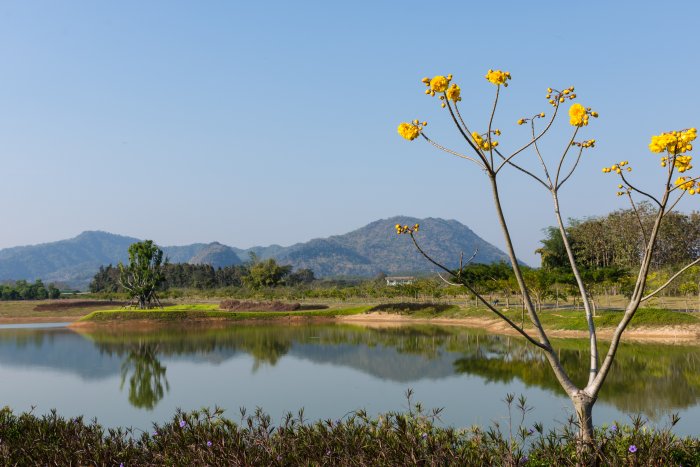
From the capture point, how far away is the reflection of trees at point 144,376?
63.7 feet

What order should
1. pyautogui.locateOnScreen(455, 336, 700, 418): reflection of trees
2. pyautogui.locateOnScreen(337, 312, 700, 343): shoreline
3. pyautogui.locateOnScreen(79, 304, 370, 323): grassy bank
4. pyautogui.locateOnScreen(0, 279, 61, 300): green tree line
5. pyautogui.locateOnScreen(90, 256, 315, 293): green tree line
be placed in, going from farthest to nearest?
pyautogui.locateOnScreen(90, 256, 315, 293): green tree line, pyautogui.locateOnScreen(0, 279, 61, 300): green tree line, pyautogui.locateOnScreen(79, 304, 370, 323): grassy bank, pyautogui.locateOnScreen(337, 312, 700, 343): shoreline, pyautogui.locateOnScreen(455, 336, 700, 418): reflection of trees

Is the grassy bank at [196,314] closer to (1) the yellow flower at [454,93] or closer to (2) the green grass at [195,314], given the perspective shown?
(2) the green grass at [195,314]

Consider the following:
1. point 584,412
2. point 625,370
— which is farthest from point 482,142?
point 625,370

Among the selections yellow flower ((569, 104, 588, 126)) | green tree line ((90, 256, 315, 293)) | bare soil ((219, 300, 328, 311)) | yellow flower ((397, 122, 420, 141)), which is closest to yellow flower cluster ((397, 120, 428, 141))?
yellow flower ((397, 122, 420, 141))

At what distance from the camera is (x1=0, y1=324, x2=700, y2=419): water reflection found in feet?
66.1

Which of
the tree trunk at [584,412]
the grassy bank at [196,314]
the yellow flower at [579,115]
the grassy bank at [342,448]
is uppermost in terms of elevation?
the yellow flower at [579,115]

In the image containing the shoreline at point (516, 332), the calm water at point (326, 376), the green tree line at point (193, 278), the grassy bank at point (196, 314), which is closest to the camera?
the calm water at point (326, 376)

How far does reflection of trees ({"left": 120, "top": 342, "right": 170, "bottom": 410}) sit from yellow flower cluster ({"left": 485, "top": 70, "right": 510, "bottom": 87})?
608 inches

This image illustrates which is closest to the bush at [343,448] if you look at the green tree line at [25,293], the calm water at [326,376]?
the calm water at [326,376]

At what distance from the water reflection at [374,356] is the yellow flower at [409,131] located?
43.6 ft

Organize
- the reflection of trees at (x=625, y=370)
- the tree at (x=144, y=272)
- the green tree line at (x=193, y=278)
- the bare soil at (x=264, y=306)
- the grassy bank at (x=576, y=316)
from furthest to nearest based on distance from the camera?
the green tree line at (x=193, y=278) < the bare soil at (x=264, y=306) < the tree at (x=144, y=272) < the grassy bank at (x=576, y=316) < the reflection of trees at (x=625, y=370)

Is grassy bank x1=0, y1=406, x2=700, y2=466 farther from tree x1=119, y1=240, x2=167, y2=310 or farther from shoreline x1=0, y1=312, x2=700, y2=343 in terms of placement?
tree x1=119, y1=240, x2=167, y2=310

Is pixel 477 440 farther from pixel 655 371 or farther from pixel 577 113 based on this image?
pixel 655 371

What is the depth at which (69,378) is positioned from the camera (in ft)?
80.8
